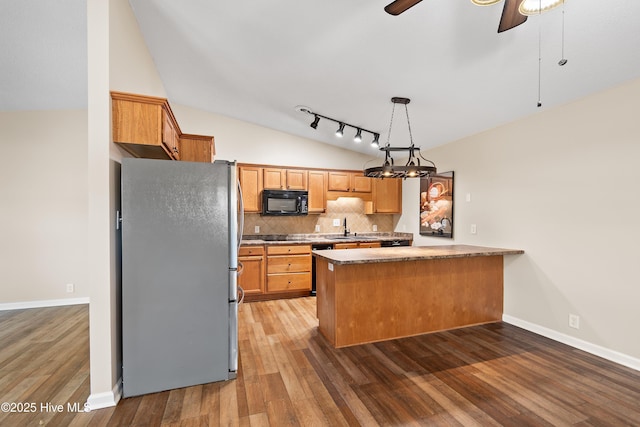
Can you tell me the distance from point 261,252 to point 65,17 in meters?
3.27

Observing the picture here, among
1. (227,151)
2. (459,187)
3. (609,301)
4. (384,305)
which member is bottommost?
(384,305)

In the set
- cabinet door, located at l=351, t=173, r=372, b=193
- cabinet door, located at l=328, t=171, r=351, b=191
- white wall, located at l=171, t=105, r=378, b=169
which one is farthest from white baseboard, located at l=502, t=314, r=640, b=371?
white wall, located at l=171, t=105, r=378, b=169

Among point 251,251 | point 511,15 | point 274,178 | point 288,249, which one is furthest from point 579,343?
point 274,178

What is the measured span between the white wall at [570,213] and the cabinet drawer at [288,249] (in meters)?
2.48

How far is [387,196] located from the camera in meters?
5.54

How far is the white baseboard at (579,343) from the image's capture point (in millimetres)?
2510

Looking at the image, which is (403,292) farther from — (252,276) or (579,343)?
(252,276)

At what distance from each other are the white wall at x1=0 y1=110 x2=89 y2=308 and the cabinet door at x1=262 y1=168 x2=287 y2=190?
8.42 feet

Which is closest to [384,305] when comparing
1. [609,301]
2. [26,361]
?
[609,301]

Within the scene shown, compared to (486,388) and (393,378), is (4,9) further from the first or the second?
(486,388)

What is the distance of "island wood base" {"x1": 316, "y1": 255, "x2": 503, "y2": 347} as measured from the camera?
2953 millimetres

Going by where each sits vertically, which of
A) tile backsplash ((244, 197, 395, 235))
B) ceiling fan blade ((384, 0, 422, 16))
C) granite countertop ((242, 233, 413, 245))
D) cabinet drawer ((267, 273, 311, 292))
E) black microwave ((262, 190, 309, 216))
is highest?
ceiling fan blade ((384, 0, 422, 16))

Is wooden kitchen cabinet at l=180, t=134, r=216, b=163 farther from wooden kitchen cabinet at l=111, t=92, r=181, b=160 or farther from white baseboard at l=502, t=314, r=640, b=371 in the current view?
white baseboard at l=502, t=314, r=640, b=371

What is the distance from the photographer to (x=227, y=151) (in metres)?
4.87
